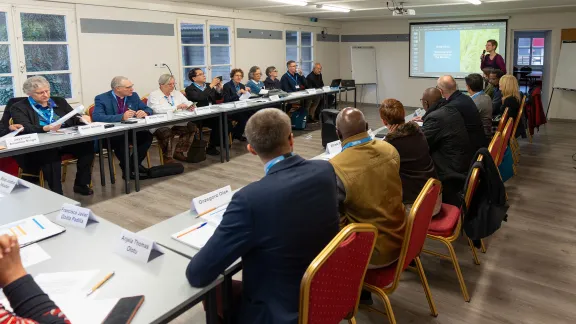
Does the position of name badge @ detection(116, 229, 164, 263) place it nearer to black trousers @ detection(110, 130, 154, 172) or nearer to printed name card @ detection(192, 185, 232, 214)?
printed name card @ detection(192, 185, 232, 214)

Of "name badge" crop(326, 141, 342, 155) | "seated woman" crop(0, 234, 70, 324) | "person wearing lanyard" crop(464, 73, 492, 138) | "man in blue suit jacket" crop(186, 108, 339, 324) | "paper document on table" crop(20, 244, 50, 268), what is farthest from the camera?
"person wearing lanyard" crop(464, 73, 492, 138)

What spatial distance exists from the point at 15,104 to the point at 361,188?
3472 mm

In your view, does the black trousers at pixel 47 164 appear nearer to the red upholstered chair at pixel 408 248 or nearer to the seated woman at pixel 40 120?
the seated woman at pixel 40 120

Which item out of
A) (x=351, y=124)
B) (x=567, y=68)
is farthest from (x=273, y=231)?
(x=567, y=68)

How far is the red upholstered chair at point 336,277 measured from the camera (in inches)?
51.5

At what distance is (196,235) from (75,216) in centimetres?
56

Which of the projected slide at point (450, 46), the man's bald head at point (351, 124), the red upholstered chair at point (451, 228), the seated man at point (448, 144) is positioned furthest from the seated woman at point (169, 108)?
the projected slide at point (450, 46)

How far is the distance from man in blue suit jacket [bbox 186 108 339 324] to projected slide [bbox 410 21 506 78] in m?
9.38

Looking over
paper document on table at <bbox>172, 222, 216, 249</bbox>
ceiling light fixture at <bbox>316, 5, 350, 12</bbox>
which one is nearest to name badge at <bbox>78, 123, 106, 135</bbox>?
paper document on table at <bbox>172, 222, 216, 249</bbox>

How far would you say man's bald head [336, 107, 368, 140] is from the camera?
2105 millimetres

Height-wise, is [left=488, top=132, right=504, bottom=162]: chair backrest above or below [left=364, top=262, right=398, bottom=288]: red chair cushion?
above

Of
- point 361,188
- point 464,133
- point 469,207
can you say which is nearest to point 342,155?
point 361,188

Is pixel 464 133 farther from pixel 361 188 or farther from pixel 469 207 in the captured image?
pixel 361 188

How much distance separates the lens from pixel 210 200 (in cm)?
207
